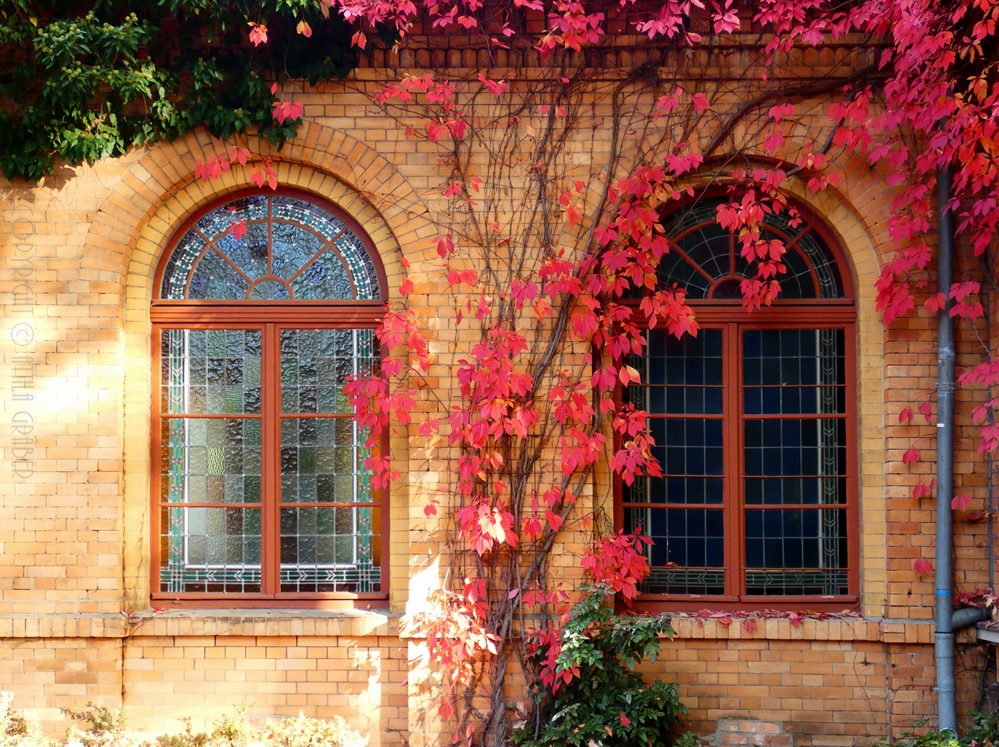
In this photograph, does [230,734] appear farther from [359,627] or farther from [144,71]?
[144,71]

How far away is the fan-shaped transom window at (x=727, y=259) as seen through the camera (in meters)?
6.54

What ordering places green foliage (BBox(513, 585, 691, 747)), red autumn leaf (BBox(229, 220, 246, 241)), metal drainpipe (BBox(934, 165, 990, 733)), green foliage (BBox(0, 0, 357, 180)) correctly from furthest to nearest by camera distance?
red autumn leaf (BBox(229, 220, 246, 241)), metal drainpipe (BBox(934, 165, 990, 733)), green foliage (BBox(0, 0, 357, 180)), green foliage (BBox(513, 585, 691, 747))

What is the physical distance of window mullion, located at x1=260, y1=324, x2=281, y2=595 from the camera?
6.43 meters

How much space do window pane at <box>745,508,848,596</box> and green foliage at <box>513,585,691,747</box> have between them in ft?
3.50

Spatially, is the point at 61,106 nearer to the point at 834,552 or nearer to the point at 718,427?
the point at 718,427

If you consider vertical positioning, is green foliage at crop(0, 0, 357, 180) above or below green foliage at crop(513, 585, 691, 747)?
above

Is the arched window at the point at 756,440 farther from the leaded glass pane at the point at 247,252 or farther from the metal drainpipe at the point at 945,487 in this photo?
the leaded glass pane at the point at 247,252

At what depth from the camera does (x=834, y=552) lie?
21.1 ft

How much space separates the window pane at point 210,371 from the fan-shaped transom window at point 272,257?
29cm

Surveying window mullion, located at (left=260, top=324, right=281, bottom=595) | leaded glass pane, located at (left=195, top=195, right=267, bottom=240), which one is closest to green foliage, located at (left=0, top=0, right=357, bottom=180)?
leaded glass pane, located at (left=195, top=195, right=267, bottom=240)

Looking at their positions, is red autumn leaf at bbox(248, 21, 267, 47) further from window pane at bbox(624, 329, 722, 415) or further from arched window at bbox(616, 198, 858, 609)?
window pane at bbox(624, 329, 722, 415)

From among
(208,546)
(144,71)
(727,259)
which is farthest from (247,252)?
(727,259)

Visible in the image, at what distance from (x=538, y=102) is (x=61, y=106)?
10.3 ft

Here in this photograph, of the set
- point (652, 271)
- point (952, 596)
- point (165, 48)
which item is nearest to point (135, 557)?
point (165, 48)
